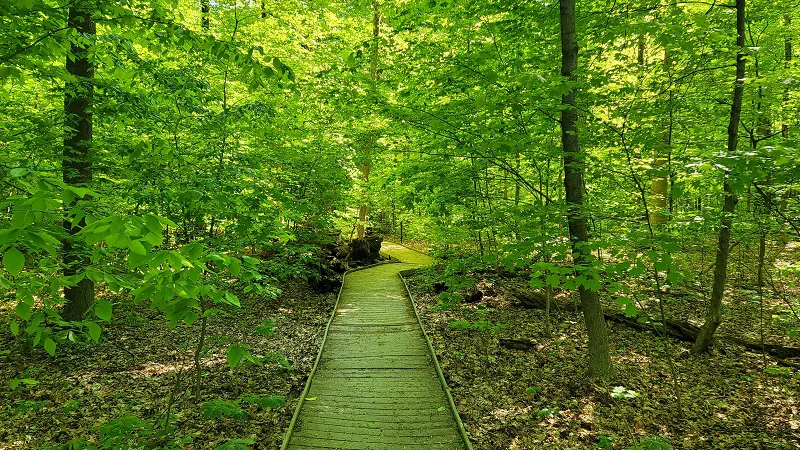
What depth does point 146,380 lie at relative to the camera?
22.4 ft

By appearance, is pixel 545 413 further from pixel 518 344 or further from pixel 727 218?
pixel 727 218

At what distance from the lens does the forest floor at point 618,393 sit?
5070mm

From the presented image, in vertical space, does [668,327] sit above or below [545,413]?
above

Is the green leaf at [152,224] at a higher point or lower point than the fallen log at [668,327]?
higher

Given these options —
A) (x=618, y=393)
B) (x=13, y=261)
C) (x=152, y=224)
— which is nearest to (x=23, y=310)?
(x=13, y=261)

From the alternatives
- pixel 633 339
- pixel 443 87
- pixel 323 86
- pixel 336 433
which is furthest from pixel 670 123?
pixel 336 433

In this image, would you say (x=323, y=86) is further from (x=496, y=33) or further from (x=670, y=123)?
(x=670, y=123)

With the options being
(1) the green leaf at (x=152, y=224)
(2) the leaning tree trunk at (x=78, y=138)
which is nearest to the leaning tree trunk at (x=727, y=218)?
(1) the green leaf at (x=152, y=224)

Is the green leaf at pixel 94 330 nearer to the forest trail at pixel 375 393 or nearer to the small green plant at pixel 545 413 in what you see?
the forest trail at pixel 375 393

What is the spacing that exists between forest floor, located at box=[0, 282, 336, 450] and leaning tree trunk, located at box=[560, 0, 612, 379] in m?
4.70

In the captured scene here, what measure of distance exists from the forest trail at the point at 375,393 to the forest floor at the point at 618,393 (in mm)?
418

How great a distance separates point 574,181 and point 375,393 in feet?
15.0

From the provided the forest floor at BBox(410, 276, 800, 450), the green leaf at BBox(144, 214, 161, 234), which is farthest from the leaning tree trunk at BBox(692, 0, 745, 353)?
the green leaf at BBox(144, 214, 161, 234)

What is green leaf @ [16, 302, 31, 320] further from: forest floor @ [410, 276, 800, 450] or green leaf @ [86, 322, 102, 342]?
forest floor @ [410, 276, 800, 450]
